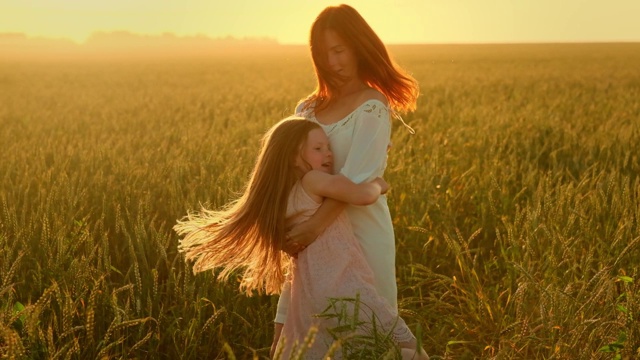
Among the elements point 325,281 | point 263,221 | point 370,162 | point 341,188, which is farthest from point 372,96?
point 325,281

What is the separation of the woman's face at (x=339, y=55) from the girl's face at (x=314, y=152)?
30 centimetres

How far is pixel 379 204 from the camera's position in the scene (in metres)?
2.70

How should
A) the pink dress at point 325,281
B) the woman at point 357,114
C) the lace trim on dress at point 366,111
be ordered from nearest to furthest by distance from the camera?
1. the pink dress at point 325,281
2. the woman at point 357,114
3. the lace trim on dress at point 366,111

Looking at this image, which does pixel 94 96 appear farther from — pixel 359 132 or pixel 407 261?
pixel 359 132

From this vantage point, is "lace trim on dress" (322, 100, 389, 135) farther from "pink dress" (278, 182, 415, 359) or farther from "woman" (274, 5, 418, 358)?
"pink dress" (278, 182, 415, 359)

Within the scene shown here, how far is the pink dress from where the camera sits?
2.39 m

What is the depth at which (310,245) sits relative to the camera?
2486mm

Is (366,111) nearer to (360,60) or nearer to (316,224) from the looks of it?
(360,60)

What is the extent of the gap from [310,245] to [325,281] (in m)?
0.13

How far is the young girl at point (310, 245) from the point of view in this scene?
2.42 metres

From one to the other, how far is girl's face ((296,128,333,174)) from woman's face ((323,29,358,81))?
1.00 ft

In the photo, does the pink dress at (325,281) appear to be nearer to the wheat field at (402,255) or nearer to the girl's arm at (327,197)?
the girl's arm at (327,197)

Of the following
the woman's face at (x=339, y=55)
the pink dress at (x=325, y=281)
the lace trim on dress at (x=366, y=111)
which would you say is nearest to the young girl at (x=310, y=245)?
the pink dress at (x=325, y=281)

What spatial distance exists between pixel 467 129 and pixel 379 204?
4582 mm
